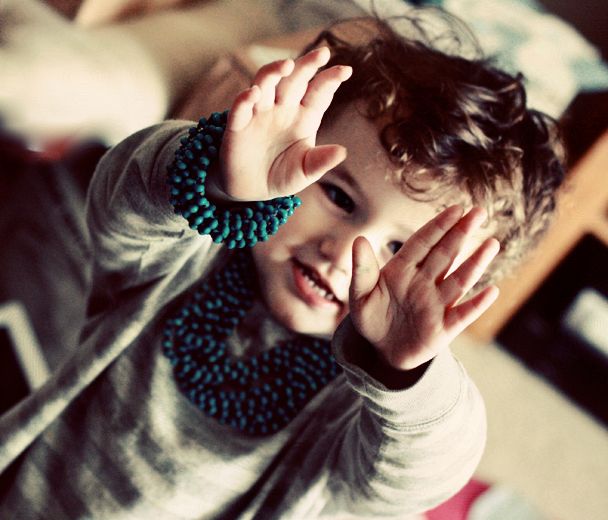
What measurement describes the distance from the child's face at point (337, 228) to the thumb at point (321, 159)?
127mm

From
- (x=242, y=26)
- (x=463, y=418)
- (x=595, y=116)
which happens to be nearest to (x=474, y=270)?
(x=463, y=418)

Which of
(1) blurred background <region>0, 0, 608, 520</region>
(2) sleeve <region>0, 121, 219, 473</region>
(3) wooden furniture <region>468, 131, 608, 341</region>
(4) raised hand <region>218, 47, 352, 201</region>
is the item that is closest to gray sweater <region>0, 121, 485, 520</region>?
(2) sleeve <region>0, 121, 219, 473</region>

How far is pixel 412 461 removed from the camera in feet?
1.65

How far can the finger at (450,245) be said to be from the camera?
1.39 ft

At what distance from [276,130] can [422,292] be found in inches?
6.0

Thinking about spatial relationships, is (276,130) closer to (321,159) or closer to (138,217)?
(321,159)

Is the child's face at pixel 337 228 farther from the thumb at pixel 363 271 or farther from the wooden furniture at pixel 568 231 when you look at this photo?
the wooden furniture at pixel 568 231

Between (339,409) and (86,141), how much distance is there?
548 millimetres


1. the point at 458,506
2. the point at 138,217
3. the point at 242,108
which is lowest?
the point at 458,506

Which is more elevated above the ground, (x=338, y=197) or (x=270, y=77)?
(x=270, y=77)

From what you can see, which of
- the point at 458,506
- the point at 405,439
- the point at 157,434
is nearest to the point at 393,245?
the point at 405,439

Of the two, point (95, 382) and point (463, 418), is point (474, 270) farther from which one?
point (95, 382)

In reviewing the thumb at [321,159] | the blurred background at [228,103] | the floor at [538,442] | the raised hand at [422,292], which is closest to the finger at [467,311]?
the raised hand at [422,292]

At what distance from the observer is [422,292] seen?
43 cm
